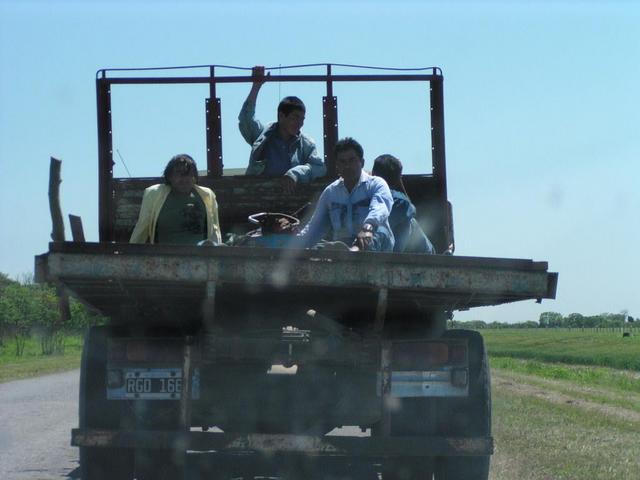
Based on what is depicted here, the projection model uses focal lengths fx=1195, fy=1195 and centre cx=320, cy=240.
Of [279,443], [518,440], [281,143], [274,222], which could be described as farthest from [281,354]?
[518,440]

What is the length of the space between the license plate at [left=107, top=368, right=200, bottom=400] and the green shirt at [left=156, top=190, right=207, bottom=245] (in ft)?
3.45

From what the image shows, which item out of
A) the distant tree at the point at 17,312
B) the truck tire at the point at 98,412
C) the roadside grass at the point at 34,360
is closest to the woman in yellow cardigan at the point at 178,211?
the truck tire at the point at 98,412

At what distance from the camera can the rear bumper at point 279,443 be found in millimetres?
5922

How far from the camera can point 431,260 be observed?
18.4ft

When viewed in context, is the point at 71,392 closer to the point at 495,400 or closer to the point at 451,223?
the point at 495,400

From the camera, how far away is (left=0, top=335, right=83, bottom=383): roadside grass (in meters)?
29.5

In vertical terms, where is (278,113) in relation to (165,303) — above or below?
above

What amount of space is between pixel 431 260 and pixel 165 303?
4.97 ft

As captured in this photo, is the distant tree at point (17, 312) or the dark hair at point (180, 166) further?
the distant tree at point (17, 312)

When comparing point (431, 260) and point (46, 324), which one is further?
point (46, 324)

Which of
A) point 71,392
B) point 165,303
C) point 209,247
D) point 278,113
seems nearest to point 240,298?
point 165,303

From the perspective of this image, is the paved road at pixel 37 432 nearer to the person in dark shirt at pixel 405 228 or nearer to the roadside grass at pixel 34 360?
the person in dark shirt at pixel 405 228

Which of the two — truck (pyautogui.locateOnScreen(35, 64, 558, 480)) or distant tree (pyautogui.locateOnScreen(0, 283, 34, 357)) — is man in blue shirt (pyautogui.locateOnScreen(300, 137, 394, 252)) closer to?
truck (pyautogui.locateOnScreen(35, 64, 558, 480))

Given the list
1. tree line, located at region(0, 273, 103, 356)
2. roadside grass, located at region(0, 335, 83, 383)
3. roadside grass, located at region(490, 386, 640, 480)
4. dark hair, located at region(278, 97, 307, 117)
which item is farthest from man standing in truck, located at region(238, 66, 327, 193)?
tree line, located at region(0, 273, 103, 356)
